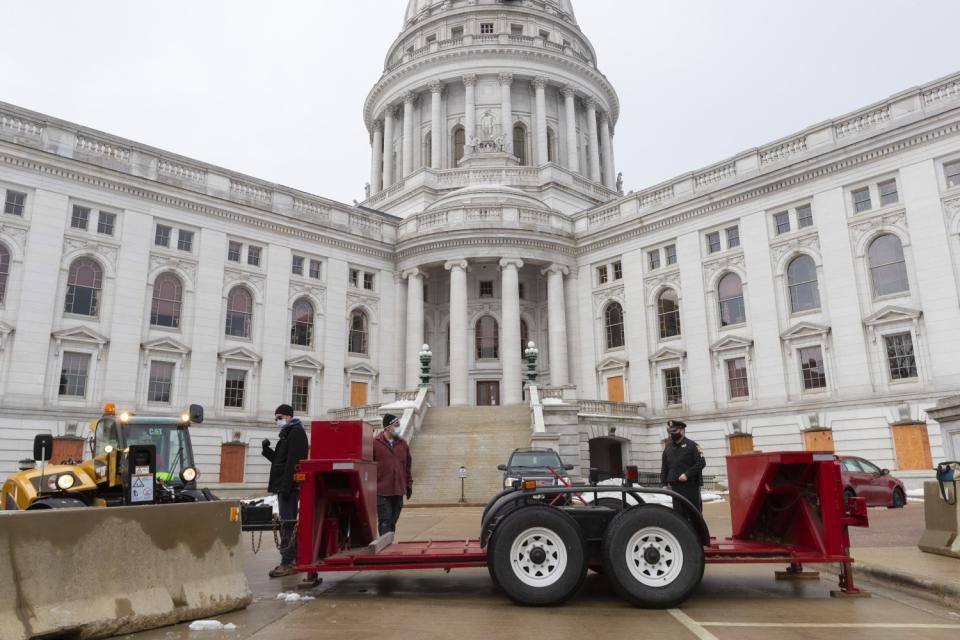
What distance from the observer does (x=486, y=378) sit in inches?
1710

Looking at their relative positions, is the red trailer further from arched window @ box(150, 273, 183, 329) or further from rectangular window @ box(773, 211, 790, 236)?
arched window @ box(150, 273, 183, 329)

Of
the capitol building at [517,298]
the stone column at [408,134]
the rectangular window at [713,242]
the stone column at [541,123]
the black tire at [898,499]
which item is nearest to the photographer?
the black tire at [898,499]

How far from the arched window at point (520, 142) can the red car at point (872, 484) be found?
4111cm

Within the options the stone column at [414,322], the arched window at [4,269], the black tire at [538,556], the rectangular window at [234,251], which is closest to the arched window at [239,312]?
the rectangular window at [234,251]

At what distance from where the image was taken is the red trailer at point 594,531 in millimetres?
7324

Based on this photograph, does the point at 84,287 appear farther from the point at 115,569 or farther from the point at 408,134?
the point at 408,134

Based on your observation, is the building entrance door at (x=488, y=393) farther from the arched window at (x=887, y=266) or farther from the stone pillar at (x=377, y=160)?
the stone pillar at (x=377, y=160)

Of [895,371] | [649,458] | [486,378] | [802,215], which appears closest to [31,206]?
[486,378]

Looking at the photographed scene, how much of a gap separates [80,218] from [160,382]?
860 centimetres

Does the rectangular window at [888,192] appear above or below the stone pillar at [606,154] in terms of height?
below

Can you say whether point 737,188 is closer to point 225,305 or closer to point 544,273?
point 544,273

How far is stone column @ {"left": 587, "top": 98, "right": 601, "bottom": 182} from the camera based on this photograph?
5912 centimetres

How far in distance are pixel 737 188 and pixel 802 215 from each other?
354cm

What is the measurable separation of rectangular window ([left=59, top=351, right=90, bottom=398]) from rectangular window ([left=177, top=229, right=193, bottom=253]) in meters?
7.17
